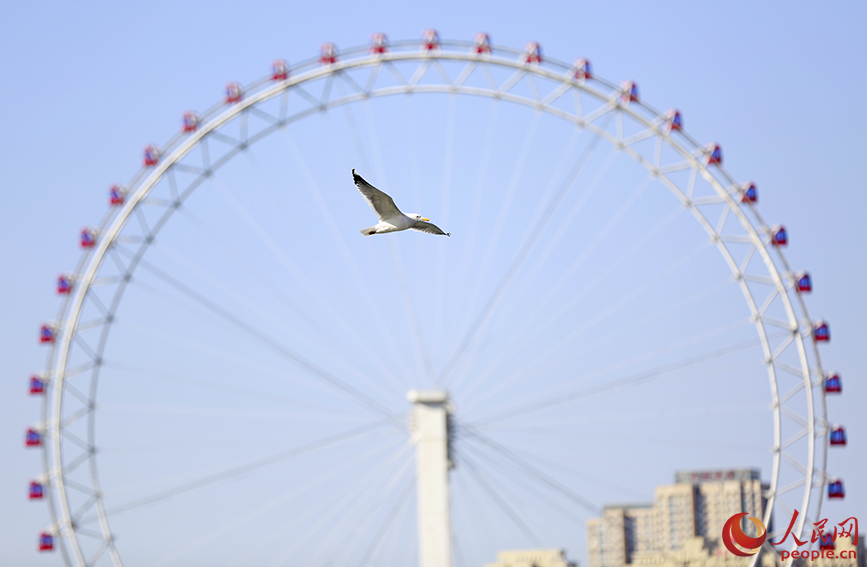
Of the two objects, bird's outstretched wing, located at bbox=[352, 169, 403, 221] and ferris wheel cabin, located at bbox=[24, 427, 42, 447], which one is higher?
bird's outstretched wing, located at bbox=[352, 169, 403, 221]

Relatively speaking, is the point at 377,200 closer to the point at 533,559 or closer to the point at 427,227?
the point at 427,227

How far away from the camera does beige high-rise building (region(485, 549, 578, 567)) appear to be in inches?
4557

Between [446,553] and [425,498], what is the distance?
1685 mm

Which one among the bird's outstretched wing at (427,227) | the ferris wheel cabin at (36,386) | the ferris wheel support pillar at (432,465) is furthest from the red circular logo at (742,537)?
the ferris wheel cabin at (36,386)

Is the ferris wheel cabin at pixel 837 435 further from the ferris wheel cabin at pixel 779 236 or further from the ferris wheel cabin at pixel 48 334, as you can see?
the ferris wheel cabin at pixel 48 334

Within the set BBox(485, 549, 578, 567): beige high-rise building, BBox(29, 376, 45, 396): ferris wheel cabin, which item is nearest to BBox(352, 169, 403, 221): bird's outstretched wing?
BBox(29, 376, 45, 396): ferris wheel cabin

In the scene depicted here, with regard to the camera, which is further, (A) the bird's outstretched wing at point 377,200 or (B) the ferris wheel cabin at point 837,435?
(B) the ferris wheel cabin at point 837,435

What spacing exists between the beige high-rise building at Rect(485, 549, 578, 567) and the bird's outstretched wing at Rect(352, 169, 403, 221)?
83.2m

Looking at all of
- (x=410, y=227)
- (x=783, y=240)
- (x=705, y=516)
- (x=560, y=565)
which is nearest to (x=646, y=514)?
(x=705, y=516)

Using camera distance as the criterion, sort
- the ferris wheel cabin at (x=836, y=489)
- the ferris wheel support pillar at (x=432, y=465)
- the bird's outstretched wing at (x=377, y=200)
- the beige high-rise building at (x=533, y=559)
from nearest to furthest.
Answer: the bird's outstretched wing at (x=377, y=200) → the ferris wheel support pillar at (x=432, y=465) → the ferris wheel cabin at (x=836, y=489) → the beige high-rise building at (x=533, y=559)

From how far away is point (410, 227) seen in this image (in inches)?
1314

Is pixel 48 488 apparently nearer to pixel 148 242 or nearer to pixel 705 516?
pixel 148 242

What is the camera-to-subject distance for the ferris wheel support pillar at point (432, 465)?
44.3 metres

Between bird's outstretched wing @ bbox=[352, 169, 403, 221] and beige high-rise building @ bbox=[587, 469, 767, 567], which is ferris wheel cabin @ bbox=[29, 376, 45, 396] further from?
beige high-rise building @ bbox=[587, 469, 767, 567]
